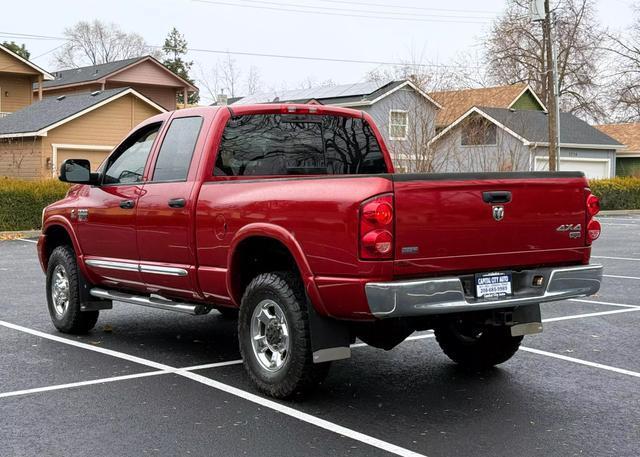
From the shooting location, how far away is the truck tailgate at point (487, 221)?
514cm

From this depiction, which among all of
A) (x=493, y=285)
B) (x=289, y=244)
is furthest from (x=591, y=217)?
(x=289, y=244)

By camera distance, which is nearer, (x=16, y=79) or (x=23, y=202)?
(x=23, y=202)

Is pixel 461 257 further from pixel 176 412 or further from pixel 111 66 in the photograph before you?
pixel 111 66

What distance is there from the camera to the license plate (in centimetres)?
542

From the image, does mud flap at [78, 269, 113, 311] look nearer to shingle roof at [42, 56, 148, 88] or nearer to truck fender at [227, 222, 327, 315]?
truck fender at [227, 222, 327, 315]

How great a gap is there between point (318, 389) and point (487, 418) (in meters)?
1.33

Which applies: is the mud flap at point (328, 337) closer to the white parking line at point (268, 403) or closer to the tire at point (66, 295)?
the white parking line at point (268, 403)

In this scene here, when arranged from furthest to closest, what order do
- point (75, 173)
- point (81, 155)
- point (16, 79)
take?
point (16, 79) → point (81, 155) → point (75, 173)

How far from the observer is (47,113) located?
3406 centimetres

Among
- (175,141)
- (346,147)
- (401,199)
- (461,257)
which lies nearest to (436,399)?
(461,257)

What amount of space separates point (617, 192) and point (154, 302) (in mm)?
33463

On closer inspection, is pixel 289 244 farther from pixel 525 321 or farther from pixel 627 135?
pixel 627 135

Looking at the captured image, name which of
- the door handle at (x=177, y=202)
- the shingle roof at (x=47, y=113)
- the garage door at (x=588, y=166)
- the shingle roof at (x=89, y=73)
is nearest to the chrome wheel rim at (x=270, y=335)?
the door handle at (x=177, y=202)

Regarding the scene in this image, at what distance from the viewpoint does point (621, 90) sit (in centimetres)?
5944
